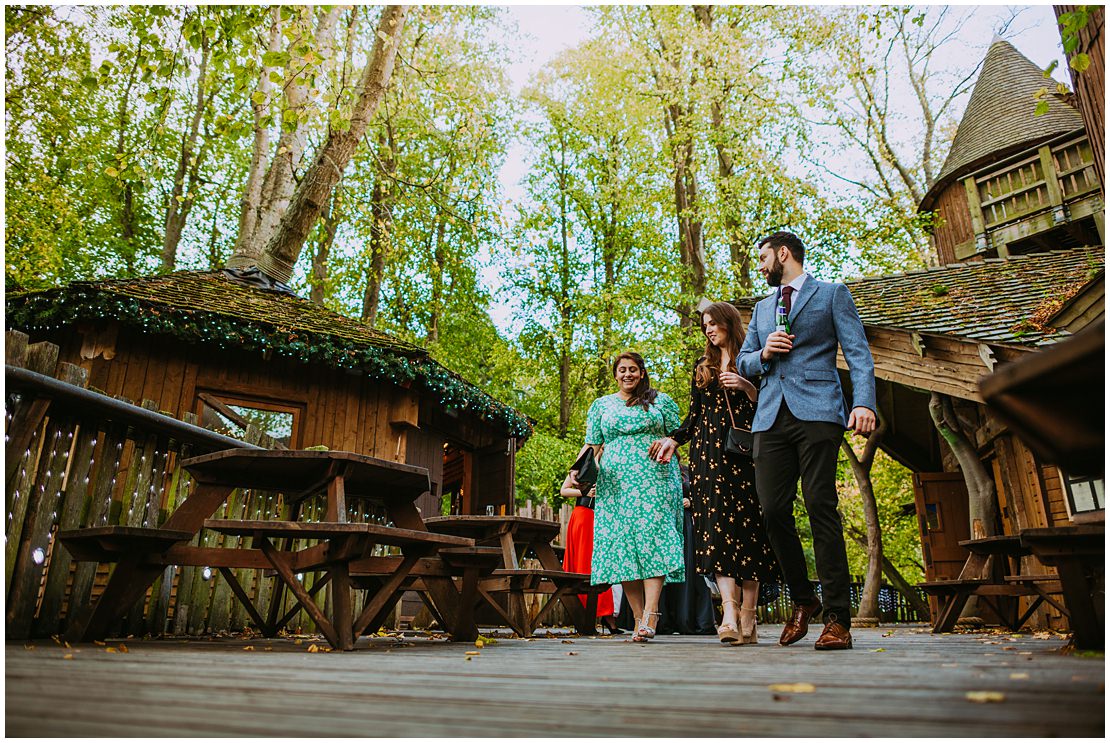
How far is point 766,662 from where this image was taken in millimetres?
2785

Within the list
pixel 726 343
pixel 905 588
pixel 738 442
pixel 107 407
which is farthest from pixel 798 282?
pixel 905 588

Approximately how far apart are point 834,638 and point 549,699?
2399 mm

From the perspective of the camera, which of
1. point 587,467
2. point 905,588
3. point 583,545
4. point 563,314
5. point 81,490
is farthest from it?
point 563,314

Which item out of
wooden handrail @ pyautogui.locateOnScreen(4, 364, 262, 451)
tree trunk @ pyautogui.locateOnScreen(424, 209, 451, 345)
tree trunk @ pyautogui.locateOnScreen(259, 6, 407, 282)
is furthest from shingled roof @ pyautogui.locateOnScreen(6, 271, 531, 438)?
tree trunk @ pyautogui.locateOnScreen(424, 209, 451, 345)

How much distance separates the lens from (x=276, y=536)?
3990 millimetres

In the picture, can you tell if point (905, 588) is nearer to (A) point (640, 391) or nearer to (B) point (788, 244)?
(A) point (640, 391)

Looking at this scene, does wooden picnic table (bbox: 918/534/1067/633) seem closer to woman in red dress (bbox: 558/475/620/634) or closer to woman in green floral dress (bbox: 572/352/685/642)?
woman in green floral dress (bbox: 572/352/685/642)

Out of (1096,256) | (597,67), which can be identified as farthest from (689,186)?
(1096,256)

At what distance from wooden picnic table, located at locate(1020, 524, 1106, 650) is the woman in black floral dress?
1.56m

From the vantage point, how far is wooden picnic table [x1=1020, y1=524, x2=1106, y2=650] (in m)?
3.19

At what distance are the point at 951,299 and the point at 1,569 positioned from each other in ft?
31.1

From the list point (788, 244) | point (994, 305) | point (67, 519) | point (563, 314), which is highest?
point (563, 314)

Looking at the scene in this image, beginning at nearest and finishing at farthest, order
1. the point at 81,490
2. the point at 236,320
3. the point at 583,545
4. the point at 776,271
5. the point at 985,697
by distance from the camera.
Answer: the point at 985,697 → the point at 81,490 → the point at 776,271 → the point at 583,545 → the point at 236,320

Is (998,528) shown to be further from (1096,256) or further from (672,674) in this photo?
(672,674)
